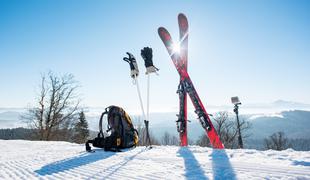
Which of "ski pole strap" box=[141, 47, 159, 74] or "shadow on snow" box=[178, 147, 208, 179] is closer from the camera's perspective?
"shadow on snow" box=[178, 147, 208, 179]

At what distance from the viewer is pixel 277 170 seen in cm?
264

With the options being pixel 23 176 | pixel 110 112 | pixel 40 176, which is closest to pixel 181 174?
pixel 40 176

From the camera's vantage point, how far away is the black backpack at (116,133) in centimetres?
541

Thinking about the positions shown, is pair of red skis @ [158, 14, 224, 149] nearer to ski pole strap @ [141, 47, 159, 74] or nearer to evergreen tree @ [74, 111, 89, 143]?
ski pole strap @ [141, 47, 159, 74]

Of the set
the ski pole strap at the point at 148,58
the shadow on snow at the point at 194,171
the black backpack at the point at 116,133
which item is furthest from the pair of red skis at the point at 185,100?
the shadow on snow at the point at 194,171

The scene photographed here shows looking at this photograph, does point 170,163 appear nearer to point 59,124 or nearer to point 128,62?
point 128,62

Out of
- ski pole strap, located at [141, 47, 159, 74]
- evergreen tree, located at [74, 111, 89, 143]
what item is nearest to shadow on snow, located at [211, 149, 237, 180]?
ski pole strap, located at [141, 47, 159, 74]

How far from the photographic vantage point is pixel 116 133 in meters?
5.59

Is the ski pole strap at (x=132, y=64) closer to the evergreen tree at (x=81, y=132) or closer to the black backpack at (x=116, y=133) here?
the black backpack at (x=116, y=133)

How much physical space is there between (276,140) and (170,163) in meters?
39.4

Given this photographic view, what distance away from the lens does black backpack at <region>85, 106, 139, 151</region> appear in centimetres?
541

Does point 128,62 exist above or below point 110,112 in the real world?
above

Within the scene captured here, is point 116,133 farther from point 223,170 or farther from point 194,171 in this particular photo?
point 223,170

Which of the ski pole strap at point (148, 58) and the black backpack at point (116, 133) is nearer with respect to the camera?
the black backpack at point (116, 133)
